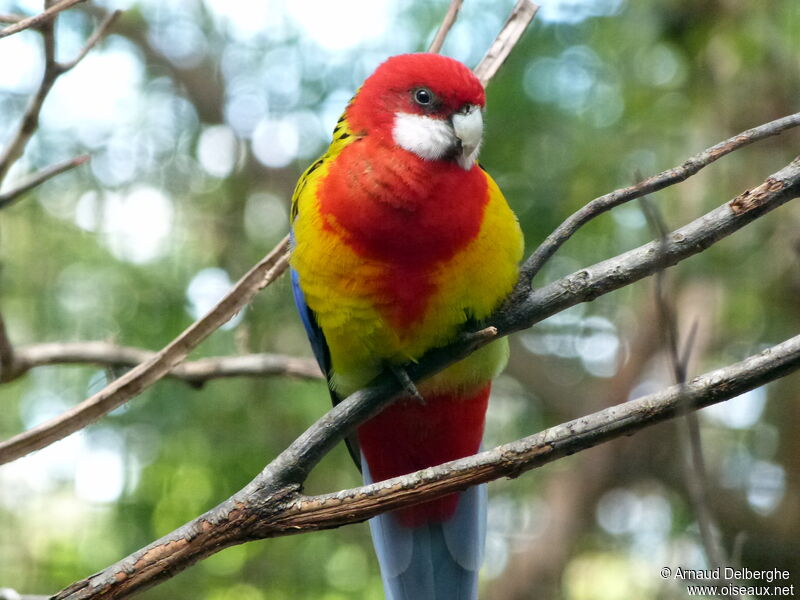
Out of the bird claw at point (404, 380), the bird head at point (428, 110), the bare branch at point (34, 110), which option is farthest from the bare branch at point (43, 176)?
the bird claw at point (404, 380)

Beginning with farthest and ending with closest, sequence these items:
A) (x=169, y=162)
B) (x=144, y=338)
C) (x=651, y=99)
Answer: (x=169, y=162)
(x=651, y=99)
(x=144, y=338)

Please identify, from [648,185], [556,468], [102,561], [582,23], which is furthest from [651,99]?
[102,561]

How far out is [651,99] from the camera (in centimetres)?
500

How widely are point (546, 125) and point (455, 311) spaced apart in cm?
250

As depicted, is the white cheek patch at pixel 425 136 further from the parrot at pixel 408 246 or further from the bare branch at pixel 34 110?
the bare branch at pixel 34 110

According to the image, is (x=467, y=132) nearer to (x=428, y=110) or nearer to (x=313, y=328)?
(x=428, y=110)

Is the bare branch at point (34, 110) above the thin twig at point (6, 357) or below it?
above

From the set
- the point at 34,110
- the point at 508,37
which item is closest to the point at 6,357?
the point at 34,110

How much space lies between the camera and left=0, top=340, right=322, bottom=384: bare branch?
3273 millimetres

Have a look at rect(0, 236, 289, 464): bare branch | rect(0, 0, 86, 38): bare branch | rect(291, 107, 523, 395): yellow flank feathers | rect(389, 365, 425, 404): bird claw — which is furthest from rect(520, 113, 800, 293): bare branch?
rect(0, 0, 86, 38): bare branch

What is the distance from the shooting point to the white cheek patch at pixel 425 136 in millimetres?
2695

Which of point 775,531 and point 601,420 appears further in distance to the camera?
point 775,531

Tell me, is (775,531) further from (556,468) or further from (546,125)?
(546,125)

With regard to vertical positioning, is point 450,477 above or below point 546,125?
below
